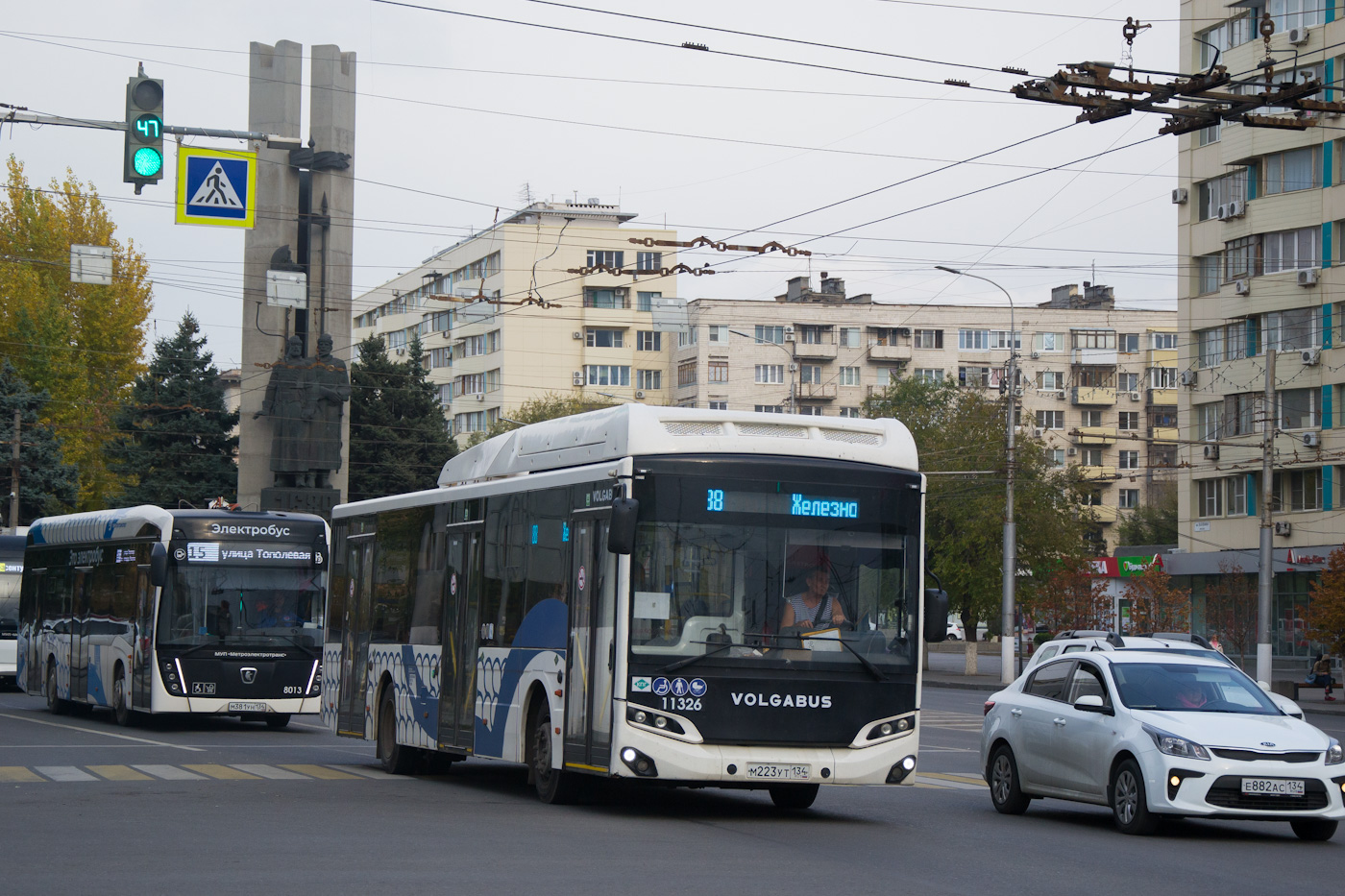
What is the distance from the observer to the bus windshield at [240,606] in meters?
24.8

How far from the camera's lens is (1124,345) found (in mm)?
106188

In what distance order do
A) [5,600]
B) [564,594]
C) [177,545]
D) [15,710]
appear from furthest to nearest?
[5,600] → [15,710] → [177,545] → [564,594]

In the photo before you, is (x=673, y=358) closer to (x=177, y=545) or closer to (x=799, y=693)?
(x=177, y=545)

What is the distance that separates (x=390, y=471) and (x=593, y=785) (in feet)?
195

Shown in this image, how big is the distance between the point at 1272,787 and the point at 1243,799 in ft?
0.76

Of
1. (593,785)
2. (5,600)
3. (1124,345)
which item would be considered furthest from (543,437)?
(1124,345)

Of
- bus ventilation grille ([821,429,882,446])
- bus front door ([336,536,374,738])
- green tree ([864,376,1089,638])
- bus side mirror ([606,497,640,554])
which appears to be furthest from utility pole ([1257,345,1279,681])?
bus side mirror ([606,497,640,554])

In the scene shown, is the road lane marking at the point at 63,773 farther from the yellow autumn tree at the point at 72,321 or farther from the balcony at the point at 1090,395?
the balcony at the point at 1090,395

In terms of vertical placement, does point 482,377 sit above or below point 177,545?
above

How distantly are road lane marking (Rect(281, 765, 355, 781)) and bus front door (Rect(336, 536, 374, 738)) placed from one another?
0.94m

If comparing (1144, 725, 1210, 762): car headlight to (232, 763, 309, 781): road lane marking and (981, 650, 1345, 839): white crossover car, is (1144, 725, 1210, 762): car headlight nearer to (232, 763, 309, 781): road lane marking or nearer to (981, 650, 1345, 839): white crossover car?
(981, 650, 1345, 839): white crossover car

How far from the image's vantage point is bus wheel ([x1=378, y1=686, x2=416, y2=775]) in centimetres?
1855

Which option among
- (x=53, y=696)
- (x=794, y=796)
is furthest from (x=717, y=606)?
(x=53, y=696)

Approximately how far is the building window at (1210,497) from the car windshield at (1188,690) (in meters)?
47.8
